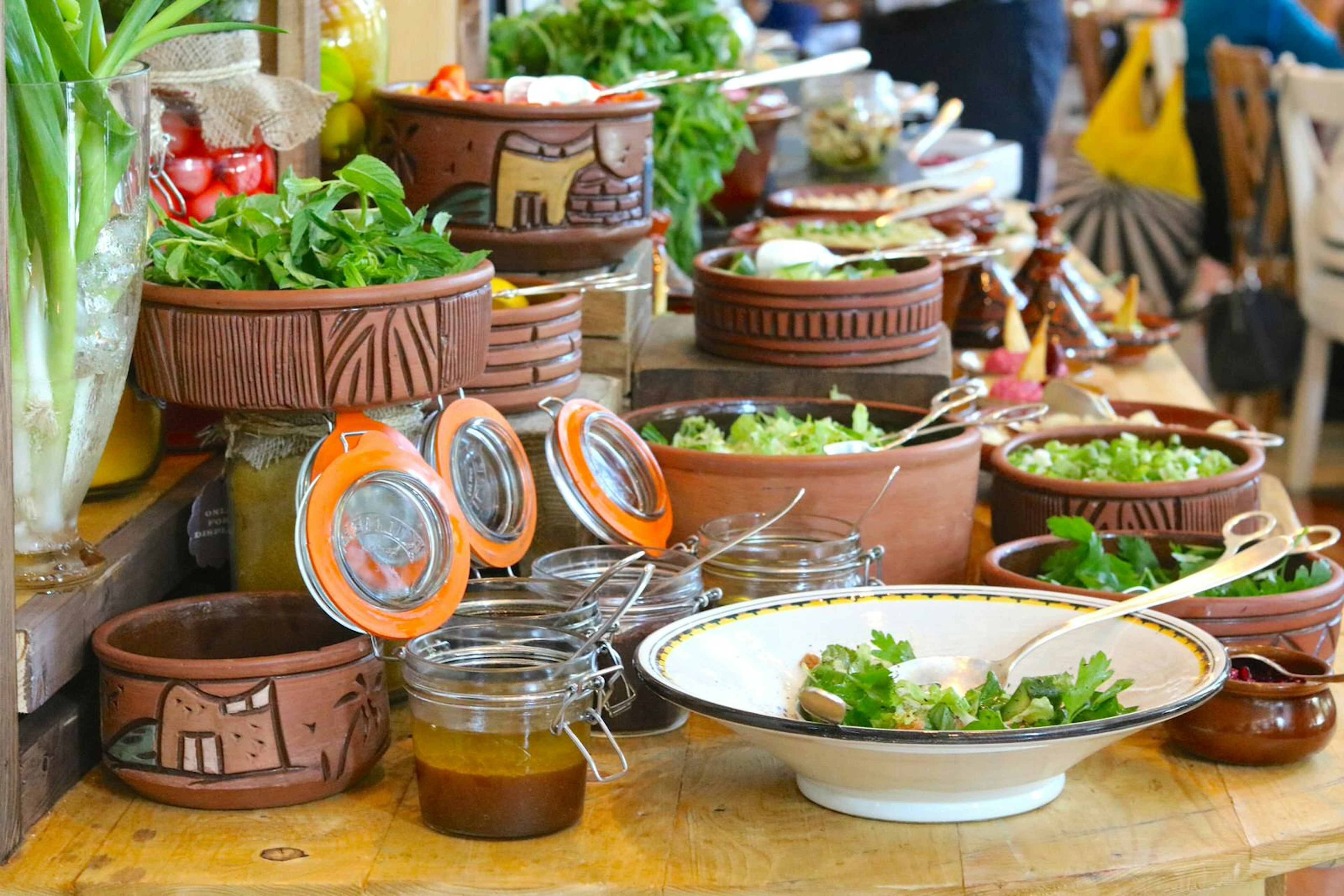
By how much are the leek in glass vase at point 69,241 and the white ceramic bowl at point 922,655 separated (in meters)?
0.37

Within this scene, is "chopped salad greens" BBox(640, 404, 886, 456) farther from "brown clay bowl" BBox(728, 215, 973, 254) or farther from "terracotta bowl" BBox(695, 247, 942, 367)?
"brown clay bowl" BBox(728, 215, 973, 254)

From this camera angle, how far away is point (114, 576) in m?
1.03

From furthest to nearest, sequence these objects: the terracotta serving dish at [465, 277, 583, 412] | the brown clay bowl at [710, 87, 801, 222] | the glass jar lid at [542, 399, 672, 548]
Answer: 1. the brown clay bowl at [710, 87, 801, 222]
2. the terracotta serving dish at [465, 277, 583, 412]
3. the glass jar lid at [542, 399, 672, 548]

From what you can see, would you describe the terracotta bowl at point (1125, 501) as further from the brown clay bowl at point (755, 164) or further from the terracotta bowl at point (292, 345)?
the brown clay bowl at point (755, 164)

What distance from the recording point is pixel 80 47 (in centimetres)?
95

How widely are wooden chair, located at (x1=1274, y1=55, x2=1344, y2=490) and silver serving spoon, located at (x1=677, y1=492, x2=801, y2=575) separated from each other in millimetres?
3119

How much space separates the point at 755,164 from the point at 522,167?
4.49 feet

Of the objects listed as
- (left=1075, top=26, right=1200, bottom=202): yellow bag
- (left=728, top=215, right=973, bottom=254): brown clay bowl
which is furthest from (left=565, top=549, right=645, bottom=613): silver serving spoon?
(left=1075, top=26, right=1200, bottom=202): yellow bag

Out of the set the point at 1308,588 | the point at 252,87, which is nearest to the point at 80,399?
the point at 252,87

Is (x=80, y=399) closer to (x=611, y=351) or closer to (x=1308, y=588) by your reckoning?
(x=611, y=351)

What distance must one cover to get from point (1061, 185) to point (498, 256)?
4.49 m

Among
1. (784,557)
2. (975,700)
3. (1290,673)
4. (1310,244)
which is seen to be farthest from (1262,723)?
(1310,244)

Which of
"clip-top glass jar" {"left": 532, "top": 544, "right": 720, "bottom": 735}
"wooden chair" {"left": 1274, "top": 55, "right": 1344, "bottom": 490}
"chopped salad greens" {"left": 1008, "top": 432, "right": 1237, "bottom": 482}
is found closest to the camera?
"clip-top glass jar" {"left": 532, "top": 544, "right": 720, "bottom": 735}

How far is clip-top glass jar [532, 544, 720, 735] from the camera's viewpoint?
3.51ft
